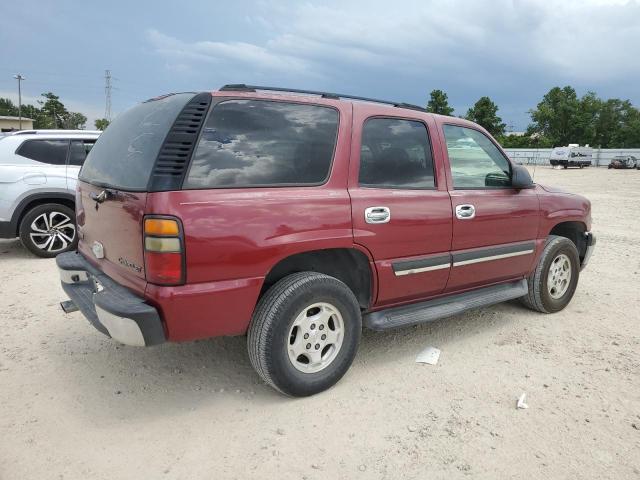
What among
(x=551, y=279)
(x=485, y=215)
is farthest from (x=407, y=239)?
(x=551, y=279)

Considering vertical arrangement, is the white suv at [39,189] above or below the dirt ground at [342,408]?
above

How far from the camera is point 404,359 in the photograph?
3598 millimetres

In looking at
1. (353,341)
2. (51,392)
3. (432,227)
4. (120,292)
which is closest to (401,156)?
A: (432,227)

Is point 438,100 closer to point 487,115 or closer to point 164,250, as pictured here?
point 487,115

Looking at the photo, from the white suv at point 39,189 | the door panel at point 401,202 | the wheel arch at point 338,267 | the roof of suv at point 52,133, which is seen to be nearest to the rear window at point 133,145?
the wheel arch at point 338,267

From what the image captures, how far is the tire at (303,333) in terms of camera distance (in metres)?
2.76

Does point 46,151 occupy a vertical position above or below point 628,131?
below

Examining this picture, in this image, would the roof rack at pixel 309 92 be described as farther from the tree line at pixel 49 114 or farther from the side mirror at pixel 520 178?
A: the tree line at pixel 49 114

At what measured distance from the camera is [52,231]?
259 inches

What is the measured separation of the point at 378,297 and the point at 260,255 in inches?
40.3

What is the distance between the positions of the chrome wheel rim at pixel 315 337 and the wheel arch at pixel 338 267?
0.29 m

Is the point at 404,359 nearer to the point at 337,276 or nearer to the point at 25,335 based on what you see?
the point at 337,276

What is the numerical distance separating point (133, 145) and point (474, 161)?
259 centimetres

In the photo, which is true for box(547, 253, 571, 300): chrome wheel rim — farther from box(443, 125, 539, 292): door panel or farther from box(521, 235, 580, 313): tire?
box(443, 125, 539, 292): door panel
